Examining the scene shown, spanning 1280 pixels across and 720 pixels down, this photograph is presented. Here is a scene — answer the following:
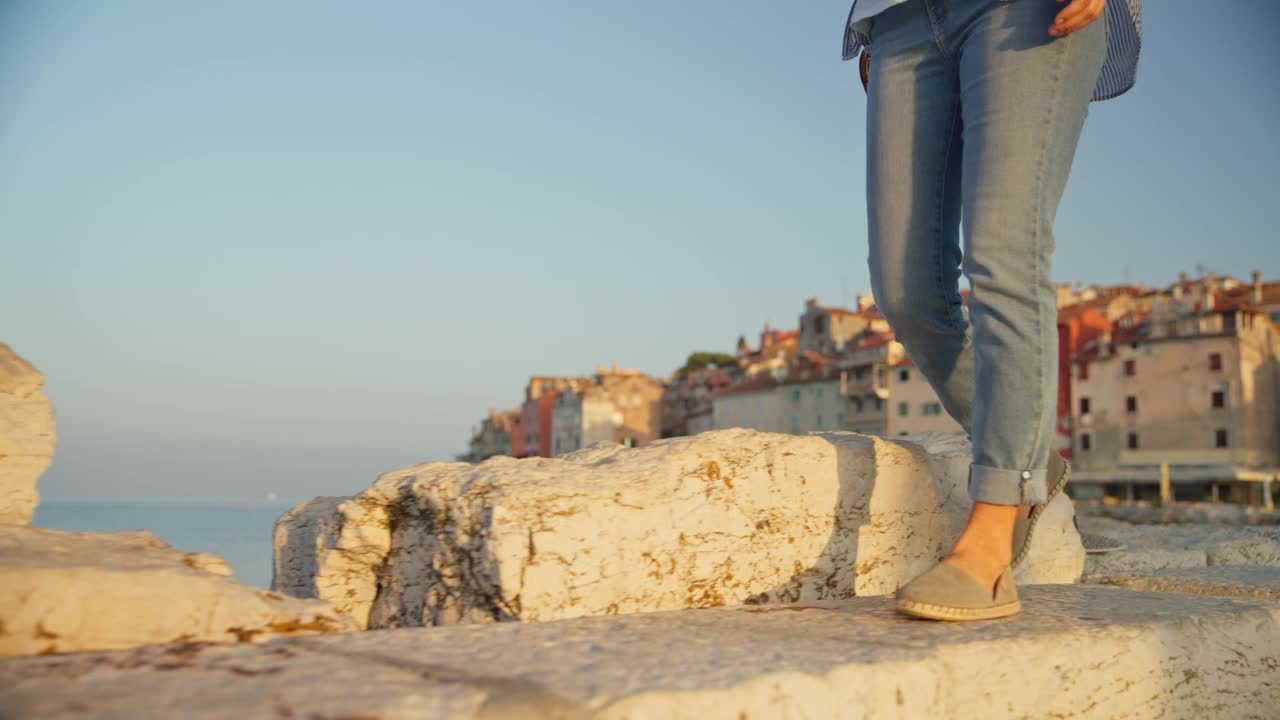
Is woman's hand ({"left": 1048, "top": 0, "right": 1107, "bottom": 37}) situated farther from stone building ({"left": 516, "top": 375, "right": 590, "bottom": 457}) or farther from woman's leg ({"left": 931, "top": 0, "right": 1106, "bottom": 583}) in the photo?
stone building ({"left": 516, "top": 375, "right": 590, "bottom": 457})

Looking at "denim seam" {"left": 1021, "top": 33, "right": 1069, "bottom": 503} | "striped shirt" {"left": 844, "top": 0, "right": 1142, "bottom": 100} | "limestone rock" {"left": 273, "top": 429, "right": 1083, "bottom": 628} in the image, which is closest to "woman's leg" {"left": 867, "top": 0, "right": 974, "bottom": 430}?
"striped shirt" {"left": 844, "top": 0, "right": 1142, "bottom": 100}

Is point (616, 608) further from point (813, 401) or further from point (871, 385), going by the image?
point (813, 401)

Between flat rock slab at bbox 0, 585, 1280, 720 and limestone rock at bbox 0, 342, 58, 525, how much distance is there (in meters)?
1.04

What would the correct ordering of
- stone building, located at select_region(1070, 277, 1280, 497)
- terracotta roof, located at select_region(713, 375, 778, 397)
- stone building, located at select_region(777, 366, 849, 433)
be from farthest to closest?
terracotta roof, located at select_region(713, 375, 778, 397) < stone building, located at select_region(777, 366, 849, 433) < stone building, located at select_region(1070, 277, 1280, 497)

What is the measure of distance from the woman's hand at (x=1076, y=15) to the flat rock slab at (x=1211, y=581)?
1.58 metres

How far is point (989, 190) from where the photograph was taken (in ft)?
7.57

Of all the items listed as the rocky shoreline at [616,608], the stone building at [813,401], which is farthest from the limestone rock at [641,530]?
the stone building at [813,401]

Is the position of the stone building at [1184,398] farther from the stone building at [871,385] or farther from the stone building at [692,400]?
the stone building at [692,400]

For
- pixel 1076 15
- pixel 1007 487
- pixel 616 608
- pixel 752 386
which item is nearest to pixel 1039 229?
pixel 1076 15

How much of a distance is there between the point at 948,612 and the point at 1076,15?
143 cm

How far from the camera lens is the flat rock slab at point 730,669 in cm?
113

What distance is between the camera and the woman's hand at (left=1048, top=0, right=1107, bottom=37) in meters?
2.27

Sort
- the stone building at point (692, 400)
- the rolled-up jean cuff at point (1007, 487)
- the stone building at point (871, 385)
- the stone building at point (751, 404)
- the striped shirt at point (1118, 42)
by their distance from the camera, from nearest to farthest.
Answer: the rolled-up jean cuff at point (1007, 487) → the striped shirt at point (1118, 42) → the stone building at point (871, 385) → the stone building at point (751, 404) → the stone building at point (692, 400)

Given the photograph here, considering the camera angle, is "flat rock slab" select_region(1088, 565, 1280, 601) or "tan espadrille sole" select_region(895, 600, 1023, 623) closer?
"tan espadrille sole" select_region(895, 600, 1023, 623)
